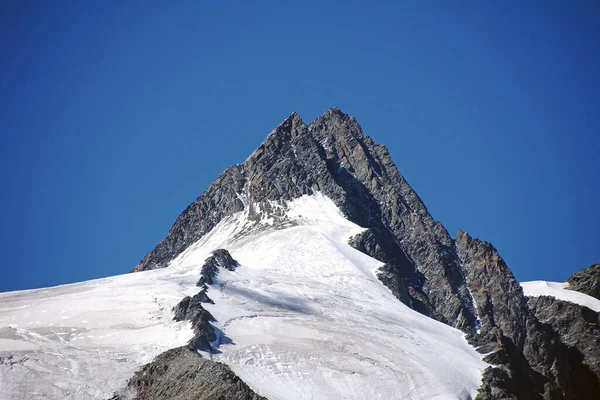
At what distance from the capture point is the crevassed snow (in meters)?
118

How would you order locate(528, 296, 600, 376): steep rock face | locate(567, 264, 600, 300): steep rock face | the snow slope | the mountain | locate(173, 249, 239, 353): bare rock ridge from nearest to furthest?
the snow slope < the mountain < locate(173, 249, 239, 353): bare rock ridge < locate(528, 296, 600, 376): steep rock face < locate(567, 264, 600, 300): steep rock face

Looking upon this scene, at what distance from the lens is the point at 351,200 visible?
153m

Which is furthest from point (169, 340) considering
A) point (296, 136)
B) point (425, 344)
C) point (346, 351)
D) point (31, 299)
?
point (296, 136)

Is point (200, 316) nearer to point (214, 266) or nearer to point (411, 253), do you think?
point (214, 266)

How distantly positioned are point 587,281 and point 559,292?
5146mm

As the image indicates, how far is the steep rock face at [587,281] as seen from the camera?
4830 inches

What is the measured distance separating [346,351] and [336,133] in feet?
350

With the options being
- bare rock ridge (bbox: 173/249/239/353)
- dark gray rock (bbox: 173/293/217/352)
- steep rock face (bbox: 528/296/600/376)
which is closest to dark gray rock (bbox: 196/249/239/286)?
bare rock ridge (bbox: 173/249/239/353)

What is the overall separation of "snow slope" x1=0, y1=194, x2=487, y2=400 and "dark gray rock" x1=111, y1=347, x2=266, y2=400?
2016mm

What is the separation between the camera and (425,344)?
300 ft

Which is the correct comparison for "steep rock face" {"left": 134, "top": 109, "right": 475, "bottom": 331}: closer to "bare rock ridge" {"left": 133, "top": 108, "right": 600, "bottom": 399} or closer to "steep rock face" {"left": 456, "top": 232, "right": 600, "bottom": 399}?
"bare rock ridge" {"left": 133, "top": 108, "right": 600, "bottom": 399}

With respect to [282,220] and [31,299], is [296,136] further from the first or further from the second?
[31,299]

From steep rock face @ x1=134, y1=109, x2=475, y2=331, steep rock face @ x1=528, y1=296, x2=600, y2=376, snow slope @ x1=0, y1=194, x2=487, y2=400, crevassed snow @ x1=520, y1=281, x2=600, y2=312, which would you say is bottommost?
snow slope @ x1=0, y1=194, x2=487, y2=400

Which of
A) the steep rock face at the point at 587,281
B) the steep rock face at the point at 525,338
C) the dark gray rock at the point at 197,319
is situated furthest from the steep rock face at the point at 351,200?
the dark gray rock at the point at 197,319
